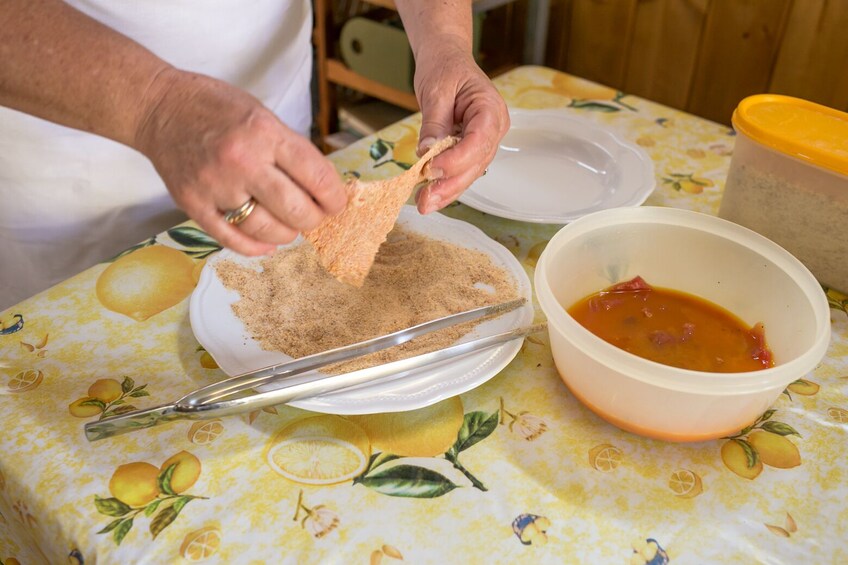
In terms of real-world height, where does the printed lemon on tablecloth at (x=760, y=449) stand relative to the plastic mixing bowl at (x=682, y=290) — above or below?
below

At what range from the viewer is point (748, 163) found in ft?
2.78

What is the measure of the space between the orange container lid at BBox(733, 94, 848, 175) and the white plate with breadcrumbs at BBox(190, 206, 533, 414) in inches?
12.6

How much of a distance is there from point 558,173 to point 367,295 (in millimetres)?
414

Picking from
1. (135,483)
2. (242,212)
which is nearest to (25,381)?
(135,483)

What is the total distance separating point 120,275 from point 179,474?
13.2 inches

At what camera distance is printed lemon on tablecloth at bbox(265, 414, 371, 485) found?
2.05ft

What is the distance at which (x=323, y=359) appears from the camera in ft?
2.23

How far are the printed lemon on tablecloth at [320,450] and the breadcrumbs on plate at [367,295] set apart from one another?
0.19 feet

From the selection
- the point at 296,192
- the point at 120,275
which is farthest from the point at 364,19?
the point at 296,192

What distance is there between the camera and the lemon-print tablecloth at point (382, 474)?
0.57 meters

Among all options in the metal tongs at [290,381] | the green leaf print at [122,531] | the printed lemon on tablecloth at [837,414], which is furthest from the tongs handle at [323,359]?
the printed lemon on tablecloth at [837,414]

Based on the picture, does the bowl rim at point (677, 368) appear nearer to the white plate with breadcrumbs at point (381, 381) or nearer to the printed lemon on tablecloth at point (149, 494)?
the white plate with breadcrumbs at point (381, 381)

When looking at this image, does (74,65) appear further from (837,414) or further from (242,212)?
(837,414)

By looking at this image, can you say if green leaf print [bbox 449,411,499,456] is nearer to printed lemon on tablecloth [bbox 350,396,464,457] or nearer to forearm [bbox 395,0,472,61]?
printed lemon on tablecloth [bbox 350,396,464,457]
